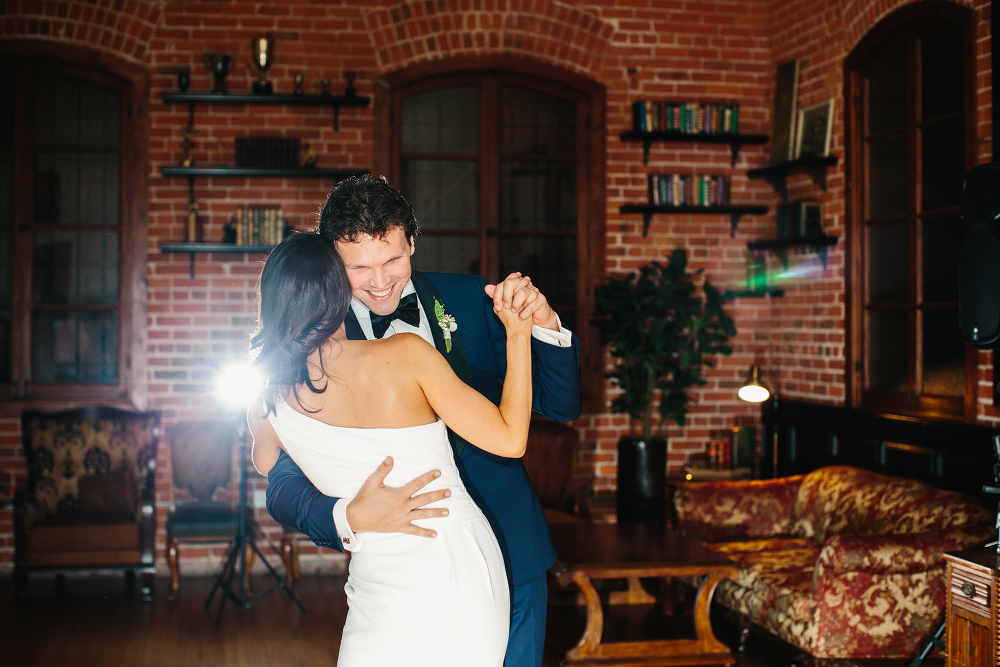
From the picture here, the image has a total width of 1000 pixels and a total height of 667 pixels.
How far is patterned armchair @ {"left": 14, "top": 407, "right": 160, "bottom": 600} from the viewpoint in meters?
4.90

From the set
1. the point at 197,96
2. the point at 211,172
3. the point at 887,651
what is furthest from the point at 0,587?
the point at 887,651

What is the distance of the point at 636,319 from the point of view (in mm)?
5250

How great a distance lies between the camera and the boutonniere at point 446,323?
180cm

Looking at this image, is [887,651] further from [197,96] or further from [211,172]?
[197,96]

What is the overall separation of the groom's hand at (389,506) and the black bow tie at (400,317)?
1.27ft

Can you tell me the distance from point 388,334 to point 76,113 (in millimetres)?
4724

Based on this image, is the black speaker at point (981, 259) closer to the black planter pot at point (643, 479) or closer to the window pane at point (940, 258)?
the window pane at point (940, 258)

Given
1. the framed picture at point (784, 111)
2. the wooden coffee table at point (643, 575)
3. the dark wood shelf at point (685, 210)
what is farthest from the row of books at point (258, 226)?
the framed picture at point (784, 111)

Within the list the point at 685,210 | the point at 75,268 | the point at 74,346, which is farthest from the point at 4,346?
the point at 685,210

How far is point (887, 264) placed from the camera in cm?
482

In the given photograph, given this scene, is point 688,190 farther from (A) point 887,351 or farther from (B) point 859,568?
(B) point 859,568

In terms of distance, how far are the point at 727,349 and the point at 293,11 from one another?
11.2 feet

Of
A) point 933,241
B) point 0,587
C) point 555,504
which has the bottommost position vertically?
point 0,587

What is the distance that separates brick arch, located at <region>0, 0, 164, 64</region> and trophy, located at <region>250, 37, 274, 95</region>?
667 mm
